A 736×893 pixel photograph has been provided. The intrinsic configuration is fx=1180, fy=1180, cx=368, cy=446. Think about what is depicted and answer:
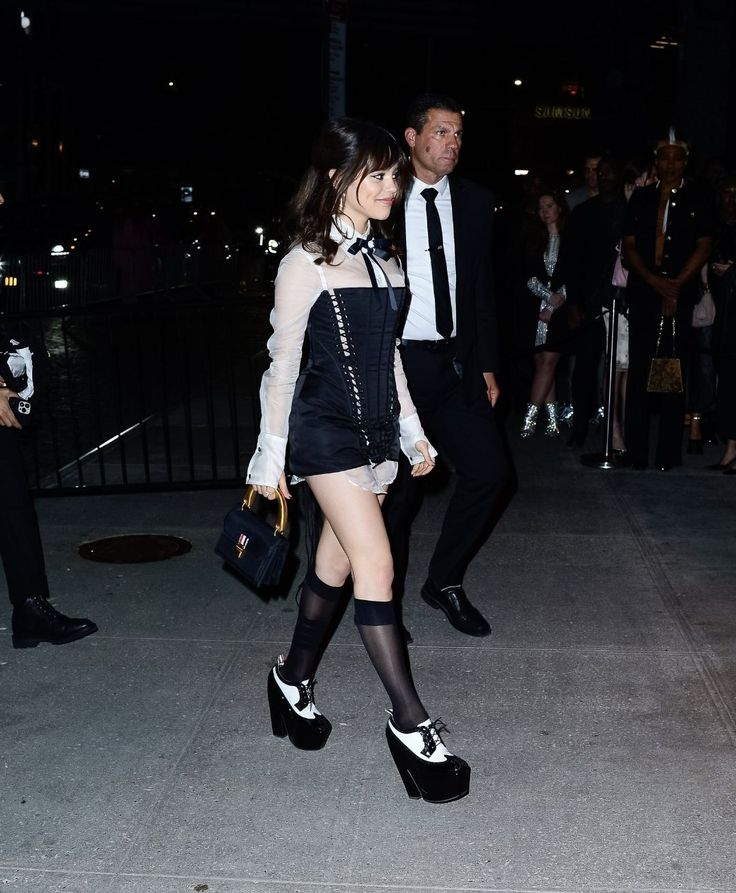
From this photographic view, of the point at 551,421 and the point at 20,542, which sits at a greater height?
the point at 20,542

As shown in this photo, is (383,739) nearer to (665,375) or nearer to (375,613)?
(375,613)

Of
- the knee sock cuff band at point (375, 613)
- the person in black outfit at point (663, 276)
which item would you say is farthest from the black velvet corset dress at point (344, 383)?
the person in black outfit at point (663, 276)

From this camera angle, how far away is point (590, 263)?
8906mm

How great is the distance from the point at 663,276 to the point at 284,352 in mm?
5088

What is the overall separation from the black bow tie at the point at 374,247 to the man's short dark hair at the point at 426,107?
1283 mm

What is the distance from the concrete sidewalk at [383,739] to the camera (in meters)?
3.39

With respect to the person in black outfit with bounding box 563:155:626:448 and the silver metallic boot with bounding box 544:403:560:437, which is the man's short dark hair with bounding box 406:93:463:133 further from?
the silver metallic boot with bounding box 544:403:560:437

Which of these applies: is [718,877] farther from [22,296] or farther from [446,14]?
[446,14]

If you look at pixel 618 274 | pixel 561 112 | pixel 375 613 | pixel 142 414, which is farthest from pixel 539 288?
pixel 561 112

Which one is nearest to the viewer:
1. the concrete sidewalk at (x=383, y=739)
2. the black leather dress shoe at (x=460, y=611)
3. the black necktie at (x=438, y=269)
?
the concrete sidewalk at (x=383, y=739)

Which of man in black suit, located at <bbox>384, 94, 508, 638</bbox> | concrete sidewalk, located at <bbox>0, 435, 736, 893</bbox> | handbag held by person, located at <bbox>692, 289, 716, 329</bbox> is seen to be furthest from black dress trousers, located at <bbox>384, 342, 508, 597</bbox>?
handbag held by person, located at <bbox>692, 289, 716, 329</bbox>

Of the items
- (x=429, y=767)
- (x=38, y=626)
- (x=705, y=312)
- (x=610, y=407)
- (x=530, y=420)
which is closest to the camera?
(x=429, y=767)

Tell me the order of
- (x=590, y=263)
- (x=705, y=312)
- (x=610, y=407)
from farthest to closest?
(x=705, y=312) < (x=590, y=263) < (x=610, y=407)

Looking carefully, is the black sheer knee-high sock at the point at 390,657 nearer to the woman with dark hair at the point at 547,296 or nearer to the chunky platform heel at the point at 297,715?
the chunky platform heel at the point at 297,715
